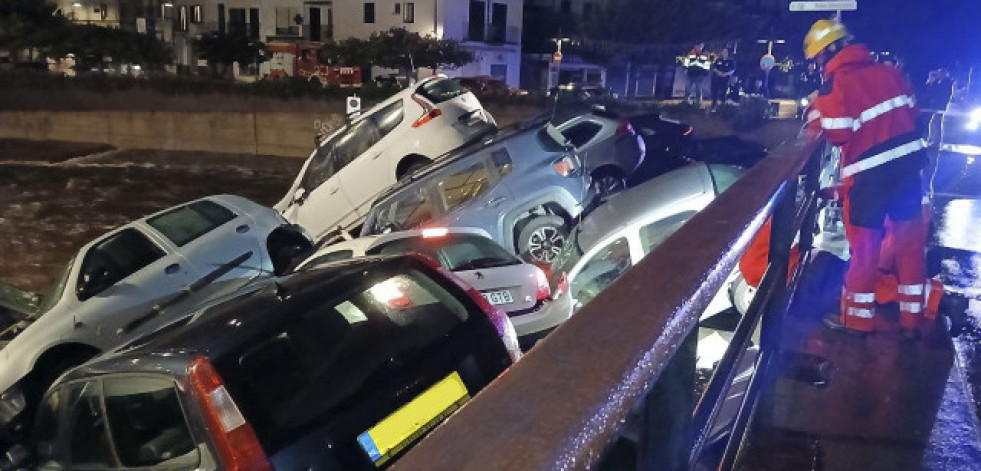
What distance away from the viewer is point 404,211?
851 cm

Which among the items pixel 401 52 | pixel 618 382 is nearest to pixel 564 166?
pixel 618 382

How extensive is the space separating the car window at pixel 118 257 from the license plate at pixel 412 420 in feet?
15.7

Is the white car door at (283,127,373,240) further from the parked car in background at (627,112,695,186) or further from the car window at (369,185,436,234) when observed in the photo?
the parked car in background at (627,112,695,186)

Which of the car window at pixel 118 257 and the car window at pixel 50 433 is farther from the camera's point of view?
the car window at pixel 118 257

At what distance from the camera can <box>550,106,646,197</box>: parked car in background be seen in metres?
9.50

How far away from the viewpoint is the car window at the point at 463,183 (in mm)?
8367

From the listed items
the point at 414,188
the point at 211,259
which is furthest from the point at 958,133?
the point at 211,259

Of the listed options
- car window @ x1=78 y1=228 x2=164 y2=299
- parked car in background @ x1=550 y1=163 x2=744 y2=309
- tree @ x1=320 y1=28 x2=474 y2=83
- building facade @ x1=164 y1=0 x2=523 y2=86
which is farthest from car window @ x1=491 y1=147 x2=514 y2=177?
building facade @ x1=164 y1=0 x2=523 y2=86

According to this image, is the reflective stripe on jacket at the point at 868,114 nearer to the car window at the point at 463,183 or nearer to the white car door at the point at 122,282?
the car window at the point at 463,183

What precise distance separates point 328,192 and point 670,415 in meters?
9.68

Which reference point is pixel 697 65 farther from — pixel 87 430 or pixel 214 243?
pixel 87 430

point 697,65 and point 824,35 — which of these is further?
point 697,65

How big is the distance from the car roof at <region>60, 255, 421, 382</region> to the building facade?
33117 millimetres

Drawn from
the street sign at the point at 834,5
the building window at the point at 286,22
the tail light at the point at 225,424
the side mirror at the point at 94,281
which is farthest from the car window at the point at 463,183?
the building window at the point at 286,22
